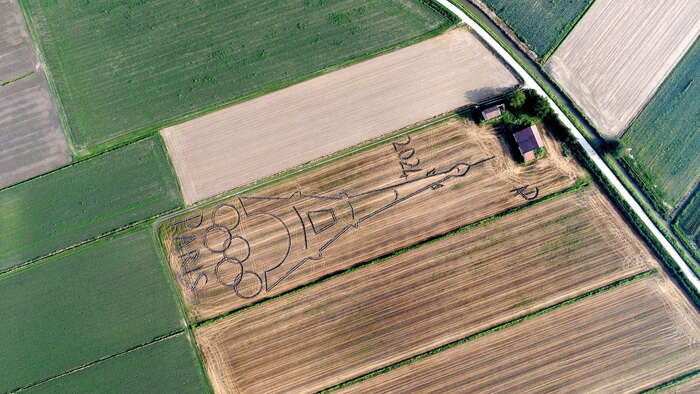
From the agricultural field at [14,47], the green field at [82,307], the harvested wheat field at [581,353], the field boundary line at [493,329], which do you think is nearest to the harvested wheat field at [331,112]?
the green field at [82,307]

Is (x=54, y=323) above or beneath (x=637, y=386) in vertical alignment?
above

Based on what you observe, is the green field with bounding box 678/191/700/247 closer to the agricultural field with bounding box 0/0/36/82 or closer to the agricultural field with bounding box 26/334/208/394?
the agricultural field with bounding box 26/334/208/394

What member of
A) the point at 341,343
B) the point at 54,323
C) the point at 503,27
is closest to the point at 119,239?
the point at 54,323

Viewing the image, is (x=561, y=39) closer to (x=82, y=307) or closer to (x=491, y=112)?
(x=491, y=112)

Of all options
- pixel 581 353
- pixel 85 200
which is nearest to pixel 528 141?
pixel 581 353

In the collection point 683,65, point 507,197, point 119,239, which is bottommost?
point 507,197

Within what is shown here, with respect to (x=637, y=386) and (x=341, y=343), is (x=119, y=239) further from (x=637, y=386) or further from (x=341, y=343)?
(x=637, y=386)
